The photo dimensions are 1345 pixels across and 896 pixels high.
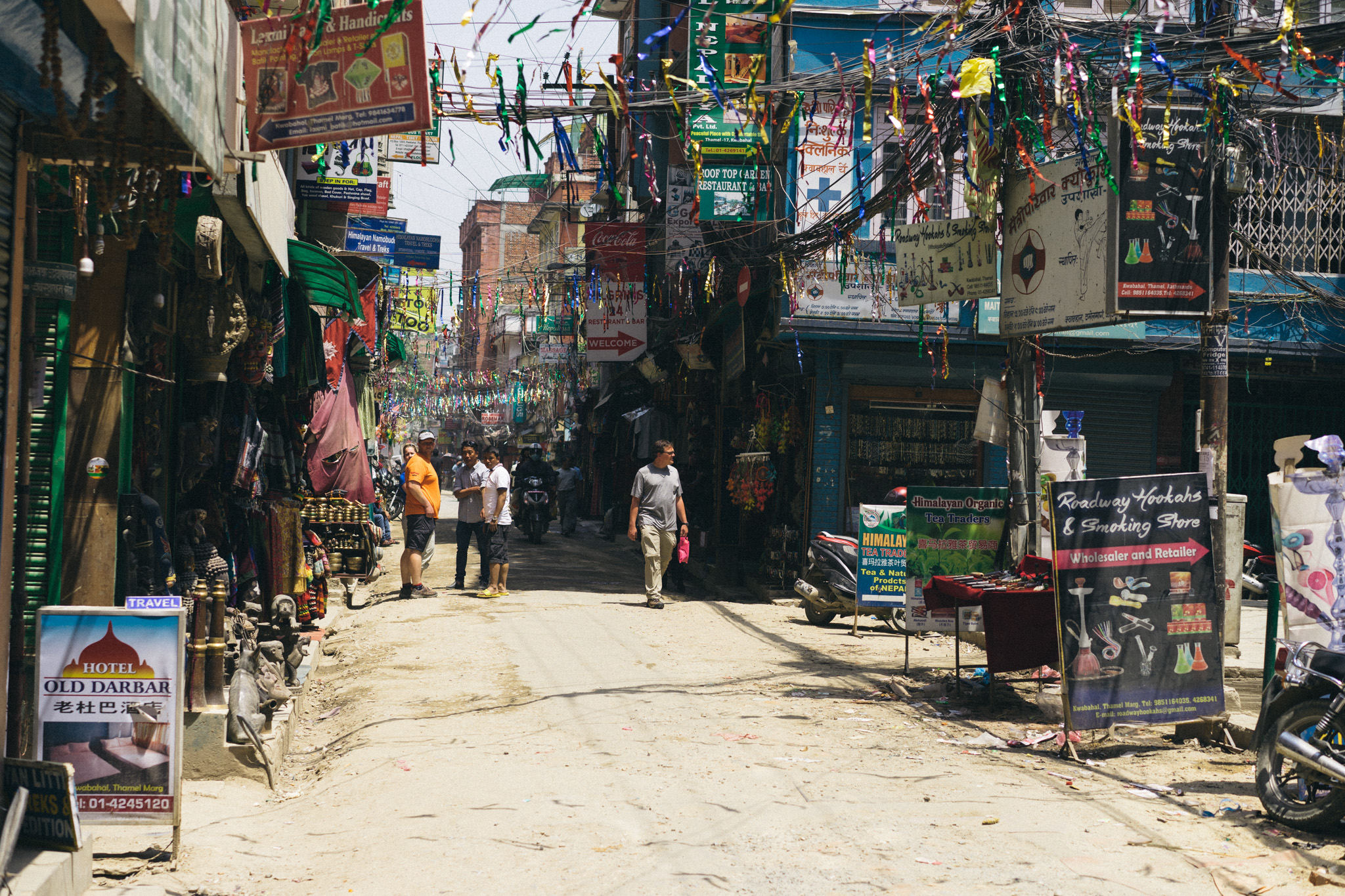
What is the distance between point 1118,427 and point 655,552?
768cm

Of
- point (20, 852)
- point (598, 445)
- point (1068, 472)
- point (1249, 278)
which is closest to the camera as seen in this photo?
point (20, 852)

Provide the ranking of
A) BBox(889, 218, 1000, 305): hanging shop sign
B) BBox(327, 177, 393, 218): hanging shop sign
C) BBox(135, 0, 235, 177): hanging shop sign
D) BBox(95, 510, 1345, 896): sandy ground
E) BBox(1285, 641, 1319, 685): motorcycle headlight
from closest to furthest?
BBox(135, 0, 235, 177): hanging shop sign < BBox(95, 510, 1345, 896): sandy ground < BBox(1285, 641, 1319, 685): motorcycle headlight < BBox(889, 218, 1000, 305): hanging shop sign < BBox(327, 177, 393, 218): hanging shop sign

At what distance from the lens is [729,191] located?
53.4 ft

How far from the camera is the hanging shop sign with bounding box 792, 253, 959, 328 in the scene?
1594 cm

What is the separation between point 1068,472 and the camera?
12.8 metres

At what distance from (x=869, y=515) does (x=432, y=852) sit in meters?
7.59

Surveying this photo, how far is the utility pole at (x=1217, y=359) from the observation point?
28.1 feet

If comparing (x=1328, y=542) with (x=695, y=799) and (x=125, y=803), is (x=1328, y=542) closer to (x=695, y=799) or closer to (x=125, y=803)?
(x=695, y=799)

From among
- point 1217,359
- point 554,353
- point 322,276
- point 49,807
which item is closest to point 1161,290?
point 1217,359

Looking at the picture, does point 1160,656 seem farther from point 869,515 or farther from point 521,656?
point 521,656

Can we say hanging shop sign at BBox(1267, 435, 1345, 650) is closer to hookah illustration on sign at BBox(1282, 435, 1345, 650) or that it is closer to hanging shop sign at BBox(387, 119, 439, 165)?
hookah illustration on sign at BBox(1282, 435, 1345, 650)

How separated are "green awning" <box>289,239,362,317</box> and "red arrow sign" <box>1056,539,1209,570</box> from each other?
20.9ft

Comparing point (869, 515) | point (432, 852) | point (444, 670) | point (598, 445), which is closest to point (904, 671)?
point (869, 515)

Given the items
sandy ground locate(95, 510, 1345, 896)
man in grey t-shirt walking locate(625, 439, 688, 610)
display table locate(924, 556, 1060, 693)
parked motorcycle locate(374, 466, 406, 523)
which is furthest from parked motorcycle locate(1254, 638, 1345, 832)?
parked motorcycle locate(374, 466, 406, 523)
